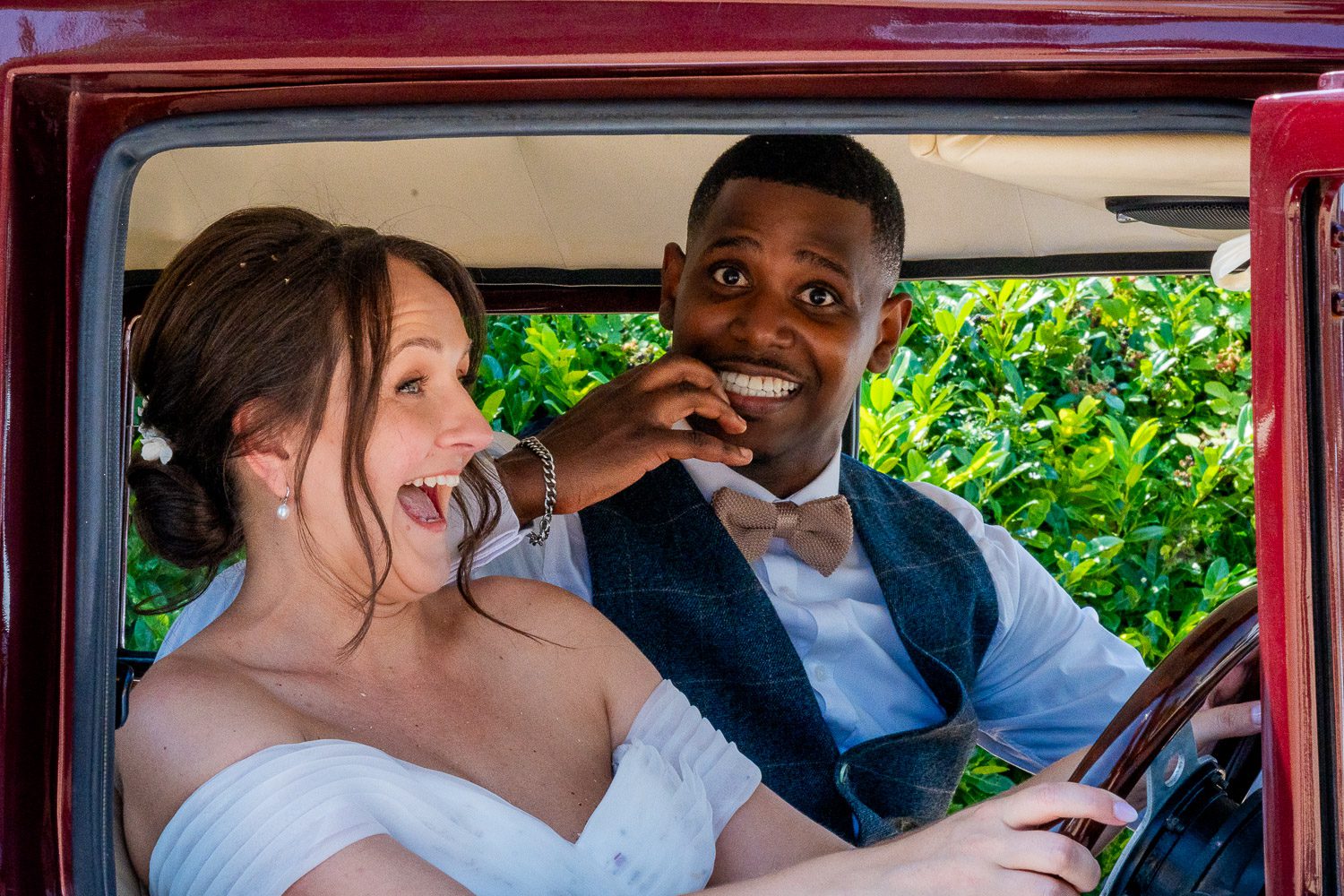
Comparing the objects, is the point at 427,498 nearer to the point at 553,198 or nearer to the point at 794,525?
the point at 794,525

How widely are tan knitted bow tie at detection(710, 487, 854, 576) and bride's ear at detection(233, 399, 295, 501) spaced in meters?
0.98

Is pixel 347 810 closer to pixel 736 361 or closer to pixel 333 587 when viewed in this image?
pixel 333 587

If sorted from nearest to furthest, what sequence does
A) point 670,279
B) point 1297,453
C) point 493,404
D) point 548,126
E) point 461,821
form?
point 1297,453 → point 548,126 → point 461,821 → point 670,279 → point 493,404

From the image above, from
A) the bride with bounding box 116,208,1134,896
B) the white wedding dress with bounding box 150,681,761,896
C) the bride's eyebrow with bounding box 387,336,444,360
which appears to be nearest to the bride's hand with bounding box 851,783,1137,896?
the bride with bounding box 116,208,1134,896

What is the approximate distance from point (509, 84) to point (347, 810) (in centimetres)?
77

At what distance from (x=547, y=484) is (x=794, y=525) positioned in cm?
48

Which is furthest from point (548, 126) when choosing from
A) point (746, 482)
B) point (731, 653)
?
point (746, 482)

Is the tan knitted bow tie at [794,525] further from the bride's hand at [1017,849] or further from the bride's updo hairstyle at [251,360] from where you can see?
the bride's hand at [1017,849]

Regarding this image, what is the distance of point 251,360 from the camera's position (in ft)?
5.99

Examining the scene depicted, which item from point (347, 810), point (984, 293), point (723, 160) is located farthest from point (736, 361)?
point (984, 293)

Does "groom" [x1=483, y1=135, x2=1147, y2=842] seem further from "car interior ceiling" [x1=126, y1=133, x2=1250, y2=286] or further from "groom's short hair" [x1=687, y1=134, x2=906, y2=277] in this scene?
"car interior ceiling" [x1=126, y1=133, x2=1250, y2=286]

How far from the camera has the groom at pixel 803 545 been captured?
2514mm

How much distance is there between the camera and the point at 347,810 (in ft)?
5.16

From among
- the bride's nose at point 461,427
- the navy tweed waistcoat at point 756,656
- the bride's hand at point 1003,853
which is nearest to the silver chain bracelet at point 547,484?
the navy tweed waistcoat at point 756,656
